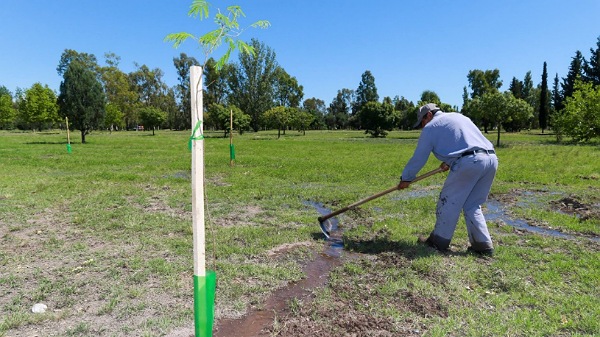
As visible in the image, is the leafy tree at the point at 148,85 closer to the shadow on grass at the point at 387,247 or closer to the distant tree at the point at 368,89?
the distant tree at the point at 368,89

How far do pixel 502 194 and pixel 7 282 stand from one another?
10.9m

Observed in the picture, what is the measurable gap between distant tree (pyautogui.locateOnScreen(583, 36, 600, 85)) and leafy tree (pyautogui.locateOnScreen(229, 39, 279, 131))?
51.8 metres

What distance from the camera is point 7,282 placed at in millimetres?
4500

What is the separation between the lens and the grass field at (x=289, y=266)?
3582mm

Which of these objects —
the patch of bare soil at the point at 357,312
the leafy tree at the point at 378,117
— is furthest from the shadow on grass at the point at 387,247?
the leafy tree at the point at 378,117

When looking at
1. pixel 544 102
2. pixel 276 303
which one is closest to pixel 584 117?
pixel 276 303

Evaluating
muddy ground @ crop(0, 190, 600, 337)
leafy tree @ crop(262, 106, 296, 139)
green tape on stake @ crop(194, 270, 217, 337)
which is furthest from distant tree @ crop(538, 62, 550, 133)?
green tape on stake @ crop(194, 270, 217, 337)

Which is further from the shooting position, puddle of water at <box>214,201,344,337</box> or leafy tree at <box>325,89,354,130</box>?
leafy tree at <box>325,89,354,130</box>

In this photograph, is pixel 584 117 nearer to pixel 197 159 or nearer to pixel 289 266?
pixel 289 266

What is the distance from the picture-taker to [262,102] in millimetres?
71000

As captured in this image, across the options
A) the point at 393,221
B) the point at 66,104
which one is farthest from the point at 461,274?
the point at 66,104

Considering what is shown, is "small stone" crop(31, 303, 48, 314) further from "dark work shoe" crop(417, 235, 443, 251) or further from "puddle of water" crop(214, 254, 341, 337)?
"dark work shoe" crop(417, 235, 443, 251)

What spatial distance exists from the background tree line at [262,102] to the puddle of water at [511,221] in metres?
14.9

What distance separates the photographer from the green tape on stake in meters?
2.58
